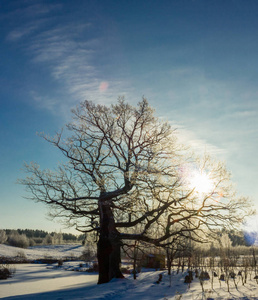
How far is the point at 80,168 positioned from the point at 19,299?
6822 millimetres

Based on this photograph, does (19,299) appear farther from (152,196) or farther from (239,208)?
(239,208)

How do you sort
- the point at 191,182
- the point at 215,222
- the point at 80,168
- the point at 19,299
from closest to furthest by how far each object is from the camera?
the point at 19,299, the point at 191,182, the point at 215,222, the point at 80,168

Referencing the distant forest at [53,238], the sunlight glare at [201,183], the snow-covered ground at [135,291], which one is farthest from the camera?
the distant forest at [53,238]

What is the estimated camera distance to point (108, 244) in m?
13.2

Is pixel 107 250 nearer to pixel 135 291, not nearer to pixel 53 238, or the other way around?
pixel 135 291

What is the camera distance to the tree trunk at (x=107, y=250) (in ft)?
42.5

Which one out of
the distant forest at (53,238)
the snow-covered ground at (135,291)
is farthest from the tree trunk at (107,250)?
the distant forest at (53,238)

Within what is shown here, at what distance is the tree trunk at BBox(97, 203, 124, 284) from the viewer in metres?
13.0

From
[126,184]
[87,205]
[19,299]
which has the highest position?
[126,184]

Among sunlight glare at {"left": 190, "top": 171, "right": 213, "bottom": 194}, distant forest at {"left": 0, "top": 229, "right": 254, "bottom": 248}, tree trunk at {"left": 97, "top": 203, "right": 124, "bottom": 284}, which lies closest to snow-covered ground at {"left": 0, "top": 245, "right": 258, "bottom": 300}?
tree trunk at {"left": 97, "top": 203, "right": 124, "bottom": 284}

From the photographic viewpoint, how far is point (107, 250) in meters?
13.1

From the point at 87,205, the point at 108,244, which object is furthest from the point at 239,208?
the point at 87,205

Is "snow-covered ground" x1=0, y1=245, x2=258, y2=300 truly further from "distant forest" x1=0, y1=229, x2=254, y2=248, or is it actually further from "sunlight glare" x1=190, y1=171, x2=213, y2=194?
"sunlight glare" x1=190, y1=171, x2=213, y2=194

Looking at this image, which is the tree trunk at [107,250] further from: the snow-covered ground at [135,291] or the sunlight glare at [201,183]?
the sunlight glare at [201,183]
